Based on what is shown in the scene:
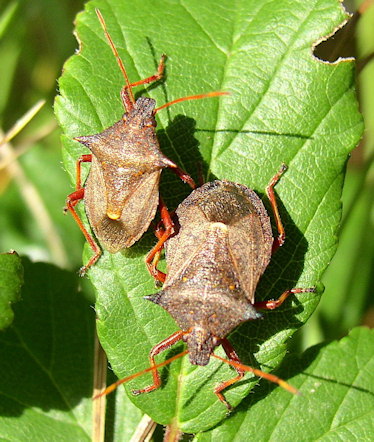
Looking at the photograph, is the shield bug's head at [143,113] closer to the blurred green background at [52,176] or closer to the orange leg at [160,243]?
the orange leg at [160,243]

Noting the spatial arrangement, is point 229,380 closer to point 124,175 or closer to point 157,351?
point 157,351

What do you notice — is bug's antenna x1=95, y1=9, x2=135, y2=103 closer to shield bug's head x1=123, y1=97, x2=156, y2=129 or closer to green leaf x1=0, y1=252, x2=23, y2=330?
shield bug's head x1=123, y1=97, x2=156, y2=129

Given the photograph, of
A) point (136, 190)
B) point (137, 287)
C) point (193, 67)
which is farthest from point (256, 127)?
point (137, 287)

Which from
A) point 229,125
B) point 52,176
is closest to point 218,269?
point 229,125

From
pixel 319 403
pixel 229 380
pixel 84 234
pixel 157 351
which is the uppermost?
pixel 84 234


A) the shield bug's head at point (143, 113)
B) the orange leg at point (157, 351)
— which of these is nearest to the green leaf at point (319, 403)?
the orange leg at point (157, 351)

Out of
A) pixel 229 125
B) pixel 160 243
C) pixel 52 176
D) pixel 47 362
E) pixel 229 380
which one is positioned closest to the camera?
Answer: pixel 229 380
